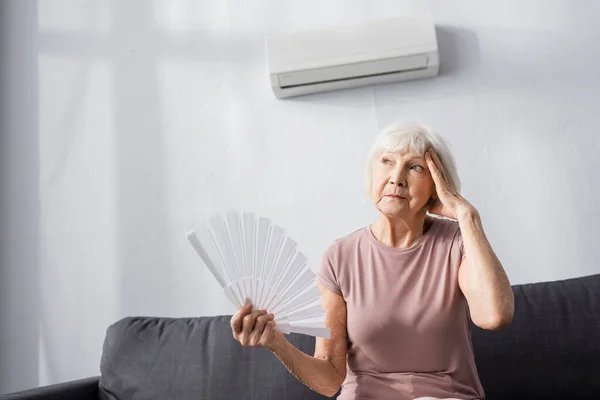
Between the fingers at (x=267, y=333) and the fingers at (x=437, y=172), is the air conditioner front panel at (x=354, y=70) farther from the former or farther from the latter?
the fingers at (x=267, y=333)

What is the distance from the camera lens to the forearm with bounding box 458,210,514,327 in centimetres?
155

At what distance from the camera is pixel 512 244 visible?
2.44 meters

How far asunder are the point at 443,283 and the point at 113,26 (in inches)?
73.4

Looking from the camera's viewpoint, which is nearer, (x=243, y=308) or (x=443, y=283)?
(x=243, y=308)

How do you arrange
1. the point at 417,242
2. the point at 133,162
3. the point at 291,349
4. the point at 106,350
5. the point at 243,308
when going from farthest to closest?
the point at 133,162 → the point at 106,350 → the point at 417,242 → the point at 291,349 → the point at 243,308

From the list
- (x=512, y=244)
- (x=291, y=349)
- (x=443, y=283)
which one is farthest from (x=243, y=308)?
(x=512, y=244)

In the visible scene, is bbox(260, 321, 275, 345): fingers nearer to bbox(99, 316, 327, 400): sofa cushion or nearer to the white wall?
bbox(99, 316, 327, 400): sofa cushion

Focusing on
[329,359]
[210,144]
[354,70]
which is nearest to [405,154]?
[329,359]

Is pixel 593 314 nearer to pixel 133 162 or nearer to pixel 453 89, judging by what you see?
pixel 453 89

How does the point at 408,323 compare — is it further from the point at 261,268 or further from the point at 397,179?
the point at 261,268

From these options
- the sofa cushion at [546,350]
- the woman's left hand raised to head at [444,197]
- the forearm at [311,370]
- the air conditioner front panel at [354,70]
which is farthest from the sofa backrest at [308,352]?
the air conditioner front panel at [354,70]

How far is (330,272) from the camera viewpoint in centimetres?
179

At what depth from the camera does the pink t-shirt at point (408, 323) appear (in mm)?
1646

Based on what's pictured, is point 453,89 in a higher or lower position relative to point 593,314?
higher
